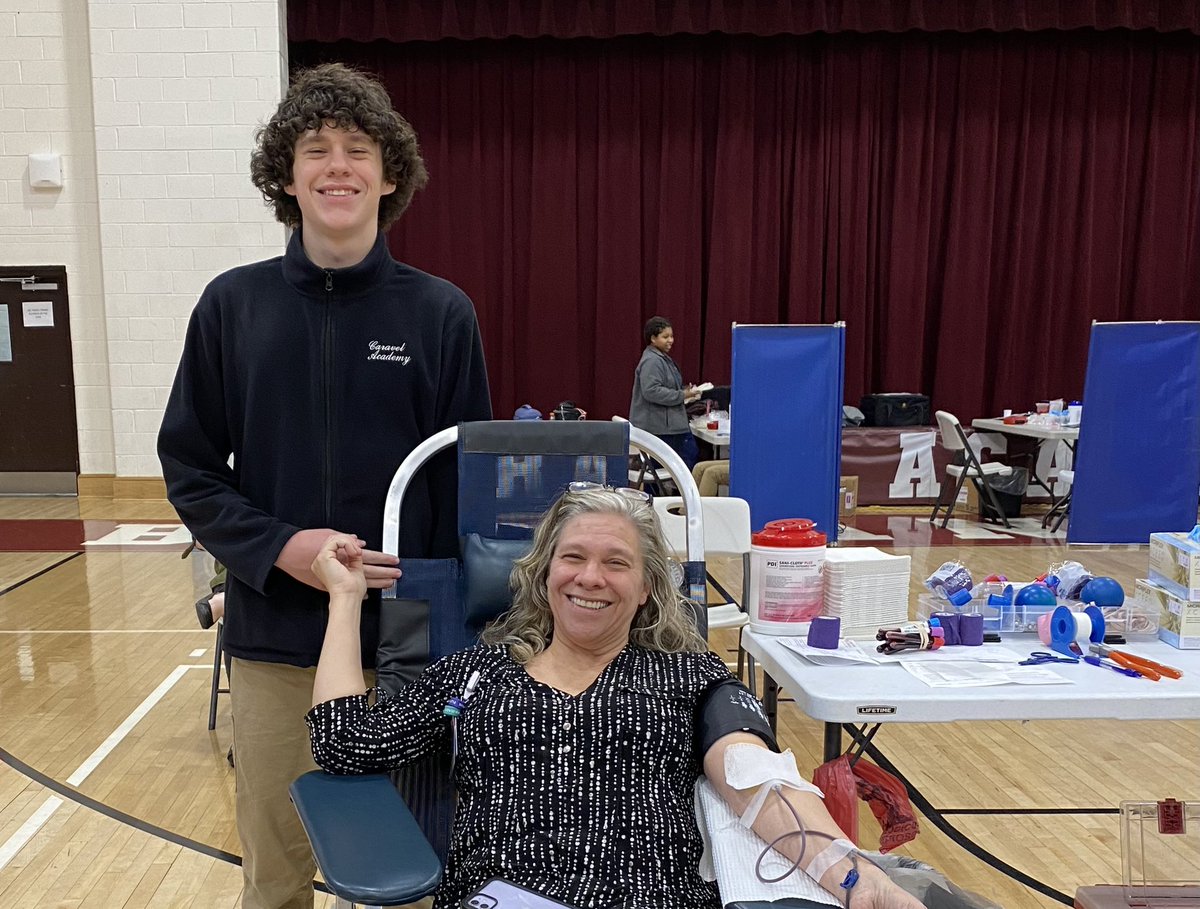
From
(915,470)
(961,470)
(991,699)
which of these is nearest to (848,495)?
(961,470)

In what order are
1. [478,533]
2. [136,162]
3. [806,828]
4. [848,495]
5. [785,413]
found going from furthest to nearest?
1. [136,162]
2. [848,495]
3. [785,413]
4. [478,533]
5. [806,828]

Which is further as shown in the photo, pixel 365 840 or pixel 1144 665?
pixel 1144 665

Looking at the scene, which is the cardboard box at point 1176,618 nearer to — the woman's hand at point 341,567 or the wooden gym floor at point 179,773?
the wooden gym floor at point 179,773

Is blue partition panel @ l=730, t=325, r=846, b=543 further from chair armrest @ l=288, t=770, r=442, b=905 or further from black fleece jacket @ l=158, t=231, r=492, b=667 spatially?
chair armrest @ l=288, t=770, r=442, b=905

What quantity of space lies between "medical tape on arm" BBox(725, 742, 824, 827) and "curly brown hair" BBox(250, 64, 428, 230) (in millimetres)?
1081

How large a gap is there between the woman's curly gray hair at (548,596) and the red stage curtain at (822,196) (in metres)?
7.39

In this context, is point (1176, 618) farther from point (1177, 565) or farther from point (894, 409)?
point (894, 409)

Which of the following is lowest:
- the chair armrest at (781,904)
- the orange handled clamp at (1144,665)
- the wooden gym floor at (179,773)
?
the wooden gym floor at (179,773)

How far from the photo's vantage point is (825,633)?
191cm

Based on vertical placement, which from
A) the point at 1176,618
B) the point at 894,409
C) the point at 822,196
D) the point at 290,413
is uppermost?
the point at 822,196

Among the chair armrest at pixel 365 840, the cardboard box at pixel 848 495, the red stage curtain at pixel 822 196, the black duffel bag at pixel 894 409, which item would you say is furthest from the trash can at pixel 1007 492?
the chair armrest at pixel 365 840

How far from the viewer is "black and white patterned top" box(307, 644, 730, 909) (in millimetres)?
1459

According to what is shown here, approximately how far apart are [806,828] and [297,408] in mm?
999

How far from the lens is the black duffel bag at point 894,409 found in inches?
298
